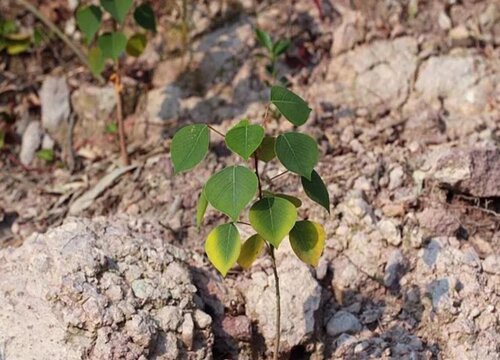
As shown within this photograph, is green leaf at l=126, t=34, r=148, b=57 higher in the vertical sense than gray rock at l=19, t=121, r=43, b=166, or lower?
higher

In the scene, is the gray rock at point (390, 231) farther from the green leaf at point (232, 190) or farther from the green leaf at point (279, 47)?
the green leaf at point (232, 190)

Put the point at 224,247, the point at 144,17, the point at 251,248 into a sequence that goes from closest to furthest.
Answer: the point at 224,247 < the point at 251,248 < the point at 144,17

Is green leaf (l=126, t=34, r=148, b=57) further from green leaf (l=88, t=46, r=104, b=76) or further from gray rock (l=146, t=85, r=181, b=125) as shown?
gray rock (l=146, t=85, r=181, b=125)

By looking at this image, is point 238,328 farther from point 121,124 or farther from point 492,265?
point 121,124

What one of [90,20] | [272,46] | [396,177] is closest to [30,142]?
[90,20]

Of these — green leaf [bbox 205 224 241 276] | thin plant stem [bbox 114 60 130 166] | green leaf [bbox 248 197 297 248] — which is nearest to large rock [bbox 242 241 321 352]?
green leaf [bbox 205 224 241 276]

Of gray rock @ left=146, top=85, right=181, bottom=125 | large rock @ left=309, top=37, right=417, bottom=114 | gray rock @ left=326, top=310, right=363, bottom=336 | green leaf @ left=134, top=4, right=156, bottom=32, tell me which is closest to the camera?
gray rock @ left=326, top=310, right=363, bottom=336

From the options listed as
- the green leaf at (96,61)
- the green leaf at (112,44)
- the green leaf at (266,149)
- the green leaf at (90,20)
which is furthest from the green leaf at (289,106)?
the green leaf at (96,61)
